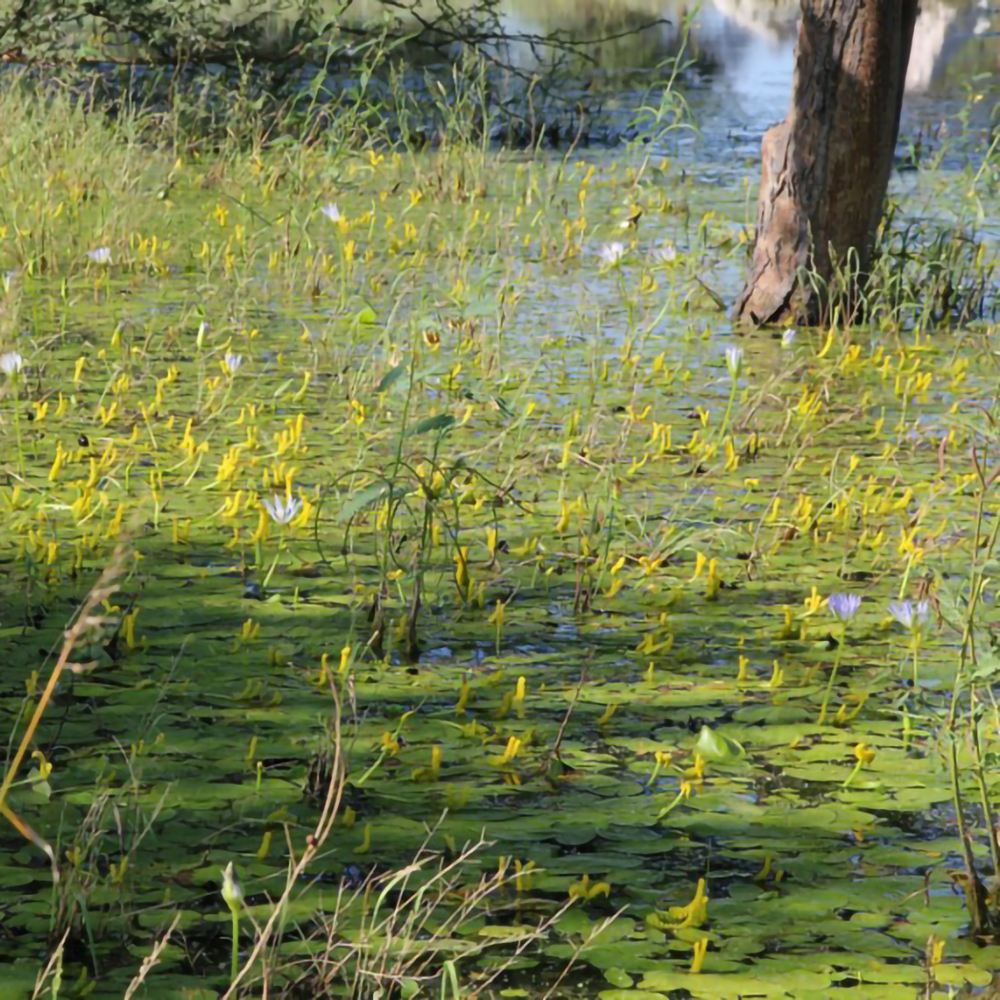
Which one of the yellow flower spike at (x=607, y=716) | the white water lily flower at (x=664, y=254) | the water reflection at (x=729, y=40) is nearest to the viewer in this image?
the yellow flower spike at (x=607, y=716)

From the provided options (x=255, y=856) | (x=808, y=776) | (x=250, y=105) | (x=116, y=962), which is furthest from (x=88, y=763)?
(x=250, y=105)

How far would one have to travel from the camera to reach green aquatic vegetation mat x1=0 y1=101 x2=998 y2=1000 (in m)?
2.91

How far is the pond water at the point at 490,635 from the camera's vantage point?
112 inches

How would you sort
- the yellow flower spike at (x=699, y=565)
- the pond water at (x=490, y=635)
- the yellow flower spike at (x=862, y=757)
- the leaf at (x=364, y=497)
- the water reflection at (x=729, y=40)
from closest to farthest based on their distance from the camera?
the pond water at (x=490, y=635), the yellow flower spike at (x=862, y=757), the leaf at (x=364, y=497), the yellow flower spike at (x=699, y=565), the water reflection at (x=729, y=40)

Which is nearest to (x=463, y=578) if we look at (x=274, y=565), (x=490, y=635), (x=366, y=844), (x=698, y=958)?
(x=490, y=635)

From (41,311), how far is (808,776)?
4886 millimetres

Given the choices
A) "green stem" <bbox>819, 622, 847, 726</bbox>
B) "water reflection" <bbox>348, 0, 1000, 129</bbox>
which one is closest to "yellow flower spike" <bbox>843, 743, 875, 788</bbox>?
"green stem" <bbox>819, 622, 847, 726</bbox>

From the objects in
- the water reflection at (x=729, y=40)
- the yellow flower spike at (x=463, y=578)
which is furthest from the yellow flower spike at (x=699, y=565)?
the water reflection at (x=729, y=40)

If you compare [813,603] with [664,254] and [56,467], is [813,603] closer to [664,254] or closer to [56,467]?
[56,467]

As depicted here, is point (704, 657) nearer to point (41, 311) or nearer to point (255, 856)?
point (255, 856)

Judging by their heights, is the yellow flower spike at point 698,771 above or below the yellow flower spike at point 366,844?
above

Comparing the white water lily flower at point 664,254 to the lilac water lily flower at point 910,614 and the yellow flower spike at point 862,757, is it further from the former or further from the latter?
the yellow flower spike at point 862,757

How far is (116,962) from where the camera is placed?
8.96ft

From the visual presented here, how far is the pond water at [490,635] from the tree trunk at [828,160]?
9.9 inches
